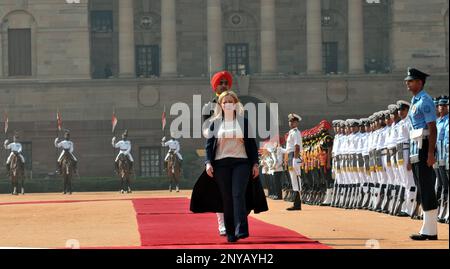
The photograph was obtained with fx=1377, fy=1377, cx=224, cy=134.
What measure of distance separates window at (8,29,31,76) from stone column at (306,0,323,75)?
17034 millimetres

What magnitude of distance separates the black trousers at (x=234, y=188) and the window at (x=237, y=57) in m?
67.2

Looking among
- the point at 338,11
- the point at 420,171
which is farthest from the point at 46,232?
the point at 338,11

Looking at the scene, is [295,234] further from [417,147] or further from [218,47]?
[218,47]

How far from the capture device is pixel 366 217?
29.2m

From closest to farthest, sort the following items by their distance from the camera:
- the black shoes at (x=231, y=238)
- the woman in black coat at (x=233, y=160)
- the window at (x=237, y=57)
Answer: the black shoes at (x=231, y=238) → the woman in black coat at (x=233, y=160) → the window at (x=237, y=57)

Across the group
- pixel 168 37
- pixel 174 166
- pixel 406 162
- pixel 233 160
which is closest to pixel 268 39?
pixel 168 37

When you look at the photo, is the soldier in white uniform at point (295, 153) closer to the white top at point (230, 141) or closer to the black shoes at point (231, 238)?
the white top at point (230, 141)

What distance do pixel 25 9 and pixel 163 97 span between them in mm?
10443

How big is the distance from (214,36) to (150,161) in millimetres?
8763

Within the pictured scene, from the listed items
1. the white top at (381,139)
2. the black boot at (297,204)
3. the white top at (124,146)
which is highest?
the white top at (381,139)

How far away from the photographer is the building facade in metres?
80.8

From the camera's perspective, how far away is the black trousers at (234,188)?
19.8 meters

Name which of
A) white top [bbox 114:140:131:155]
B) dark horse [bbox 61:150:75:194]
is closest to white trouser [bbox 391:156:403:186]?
white top [bbox 114:140:131:155]

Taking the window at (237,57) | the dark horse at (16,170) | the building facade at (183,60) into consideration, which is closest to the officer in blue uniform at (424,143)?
the dark horse at (16,170)
